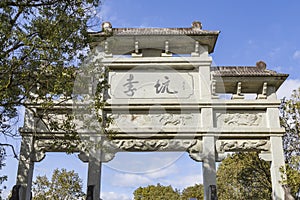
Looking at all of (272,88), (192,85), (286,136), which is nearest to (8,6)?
(192,85)

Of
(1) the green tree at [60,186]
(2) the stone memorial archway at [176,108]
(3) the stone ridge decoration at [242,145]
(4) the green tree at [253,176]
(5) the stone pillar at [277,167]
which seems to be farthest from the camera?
(1) the green tree at [60,186]

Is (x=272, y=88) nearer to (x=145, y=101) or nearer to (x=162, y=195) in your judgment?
(x=145, y=101)

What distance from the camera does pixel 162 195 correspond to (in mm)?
25172

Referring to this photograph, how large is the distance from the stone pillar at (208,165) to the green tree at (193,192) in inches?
725

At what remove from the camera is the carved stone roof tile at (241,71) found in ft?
24.0

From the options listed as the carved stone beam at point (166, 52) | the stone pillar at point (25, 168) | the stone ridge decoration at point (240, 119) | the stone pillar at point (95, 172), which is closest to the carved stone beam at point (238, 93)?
the stone ridge decoration at point (240, 119)

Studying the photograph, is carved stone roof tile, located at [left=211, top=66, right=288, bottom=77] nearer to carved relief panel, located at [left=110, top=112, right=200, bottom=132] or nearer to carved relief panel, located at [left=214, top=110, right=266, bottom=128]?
carved relief panel, located at [left=214, top=110, right=266, bottom=128]

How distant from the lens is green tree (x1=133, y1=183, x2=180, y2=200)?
24641mm

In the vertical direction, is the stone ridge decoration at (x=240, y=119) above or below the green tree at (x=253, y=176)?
above

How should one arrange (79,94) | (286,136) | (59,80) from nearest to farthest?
(59,80) → (79,94) → (286,136)

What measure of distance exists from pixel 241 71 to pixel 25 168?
5.36m

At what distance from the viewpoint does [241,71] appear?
7586 millimetres

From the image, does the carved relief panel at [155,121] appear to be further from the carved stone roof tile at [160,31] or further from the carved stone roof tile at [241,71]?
the carved stone roof tile at [160,31]

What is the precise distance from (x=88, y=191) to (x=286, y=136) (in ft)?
18.3
